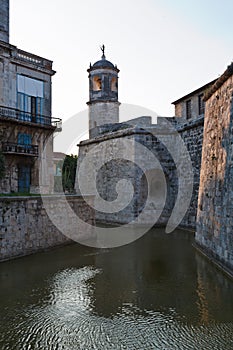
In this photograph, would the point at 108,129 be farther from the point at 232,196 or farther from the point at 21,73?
the point at 232,196

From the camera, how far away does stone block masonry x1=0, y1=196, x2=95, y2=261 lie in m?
9.48

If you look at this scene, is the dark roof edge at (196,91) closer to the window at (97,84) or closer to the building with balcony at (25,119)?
the window at (97,84)

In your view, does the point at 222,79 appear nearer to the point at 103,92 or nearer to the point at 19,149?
the point at 19,149

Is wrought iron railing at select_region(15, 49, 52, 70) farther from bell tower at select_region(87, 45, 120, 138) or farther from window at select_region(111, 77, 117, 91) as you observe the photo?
window at select_region(111, 77, 117, 91)

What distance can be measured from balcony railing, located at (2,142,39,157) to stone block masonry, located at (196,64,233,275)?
814 centimetres

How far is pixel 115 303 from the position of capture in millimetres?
6387

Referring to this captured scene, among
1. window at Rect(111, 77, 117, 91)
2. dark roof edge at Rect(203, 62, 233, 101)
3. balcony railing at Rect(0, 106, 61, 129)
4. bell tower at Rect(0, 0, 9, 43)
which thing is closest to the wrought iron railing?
bell tower at Rect(0, 0, 9, 43)

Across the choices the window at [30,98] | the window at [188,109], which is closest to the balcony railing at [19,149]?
the window at [30,98]

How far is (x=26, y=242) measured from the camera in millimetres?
10164

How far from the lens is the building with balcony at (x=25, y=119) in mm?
15531

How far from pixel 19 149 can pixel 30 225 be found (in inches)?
251

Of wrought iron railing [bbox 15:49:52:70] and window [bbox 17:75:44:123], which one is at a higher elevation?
wrought iron railing [bbox 15:49:52:70]

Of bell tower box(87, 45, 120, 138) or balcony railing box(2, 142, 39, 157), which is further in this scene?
bell tower box(87, 45, 120, 138)

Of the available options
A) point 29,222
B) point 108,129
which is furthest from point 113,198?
point 29,222
